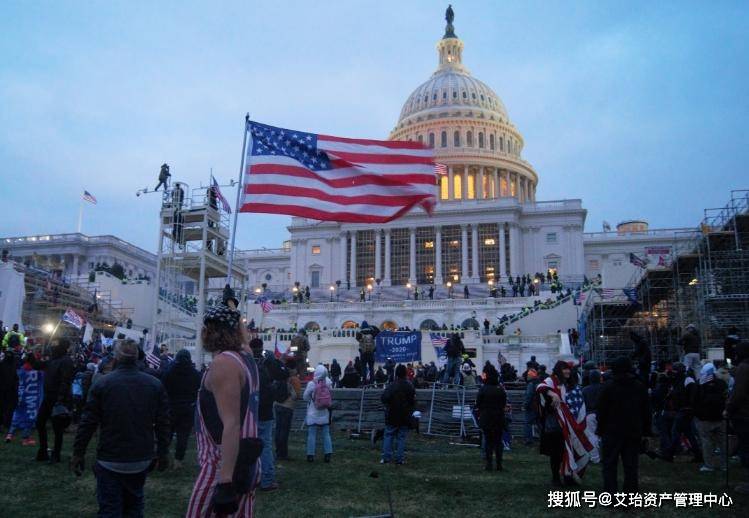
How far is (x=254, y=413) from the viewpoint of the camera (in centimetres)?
504

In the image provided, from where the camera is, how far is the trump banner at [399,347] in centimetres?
2566

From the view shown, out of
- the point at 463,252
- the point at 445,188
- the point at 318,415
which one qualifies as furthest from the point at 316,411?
the point at 445,188

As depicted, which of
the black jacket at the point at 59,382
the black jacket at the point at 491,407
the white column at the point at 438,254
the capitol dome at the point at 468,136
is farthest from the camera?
the capitol dome at the point at 468,136

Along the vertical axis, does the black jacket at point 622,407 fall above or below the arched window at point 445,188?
below

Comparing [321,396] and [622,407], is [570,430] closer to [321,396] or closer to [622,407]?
[622,407]

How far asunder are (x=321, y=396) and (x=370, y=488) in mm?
3021

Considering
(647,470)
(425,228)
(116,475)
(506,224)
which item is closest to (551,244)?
(506,224)

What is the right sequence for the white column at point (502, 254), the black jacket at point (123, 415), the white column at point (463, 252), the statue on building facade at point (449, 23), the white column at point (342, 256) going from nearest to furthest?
the black jacket at point (123, 415) → the white column at point (502, 254) → the white column at point (463, 252) → the white column at point (342, 256) → the statue on building facade at point (449, 23)

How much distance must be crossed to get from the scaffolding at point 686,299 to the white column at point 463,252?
35337 millimetres

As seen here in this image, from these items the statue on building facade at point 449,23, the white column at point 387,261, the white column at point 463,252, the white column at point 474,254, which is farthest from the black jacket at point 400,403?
the statue on building facade at point 449,23

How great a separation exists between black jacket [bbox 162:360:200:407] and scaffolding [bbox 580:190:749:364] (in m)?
22.9

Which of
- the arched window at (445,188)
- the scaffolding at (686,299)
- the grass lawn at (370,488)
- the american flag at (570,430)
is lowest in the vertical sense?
the grass lawn at (370,488)

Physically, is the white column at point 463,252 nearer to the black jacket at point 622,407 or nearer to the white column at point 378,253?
the white column at point 378,253

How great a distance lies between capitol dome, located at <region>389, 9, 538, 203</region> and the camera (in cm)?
10056
